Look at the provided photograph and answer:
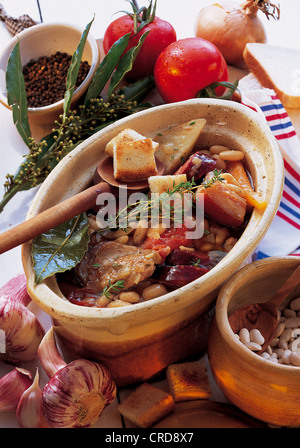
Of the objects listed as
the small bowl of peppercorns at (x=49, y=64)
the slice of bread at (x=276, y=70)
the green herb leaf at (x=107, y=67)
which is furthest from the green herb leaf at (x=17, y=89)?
the slice of bread at (x=276, y=70)

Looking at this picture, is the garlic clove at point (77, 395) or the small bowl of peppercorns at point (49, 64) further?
the small bowl of peppercorns at point (49, 64)

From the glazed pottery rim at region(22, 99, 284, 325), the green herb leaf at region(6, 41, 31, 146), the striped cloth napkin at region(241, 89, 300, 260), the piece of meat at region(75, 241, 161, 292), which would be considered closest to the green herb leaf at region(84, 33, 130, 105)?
the green herb leaf at region(6, 41, 31, 146)

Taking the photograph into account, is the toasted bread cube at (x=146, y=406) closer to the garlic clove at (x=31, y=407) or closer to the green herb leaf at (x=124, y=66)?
the garlic clove at (x=31, y=407)

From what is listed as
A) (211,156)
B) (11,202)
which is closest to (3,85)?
(11,202)

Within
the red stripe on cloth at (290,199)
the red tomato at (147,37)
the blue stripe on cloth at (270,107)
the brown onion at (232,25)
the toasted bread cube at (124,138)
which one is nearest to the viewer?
the toasted bread cube at (124,138)

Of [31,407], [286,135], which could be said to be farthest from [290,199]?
[31,407]
